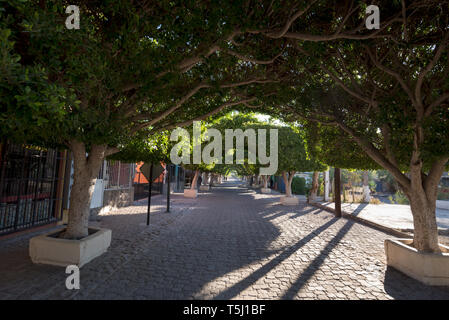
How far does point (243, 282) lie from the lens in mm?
3980

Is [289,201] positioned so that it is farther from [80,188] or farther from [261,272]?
[80,188]

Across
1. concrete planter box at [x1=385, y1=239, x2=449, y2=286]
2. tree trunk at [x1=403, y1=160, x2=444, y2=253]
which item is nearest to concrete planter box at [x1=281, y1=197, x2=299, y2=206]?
tree trunk at [x1=403, y1=160, x2=444, y2=253]

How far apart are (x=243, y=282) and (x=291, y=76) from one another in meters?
5.06

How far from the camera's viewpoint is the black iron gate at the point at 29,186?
633cm

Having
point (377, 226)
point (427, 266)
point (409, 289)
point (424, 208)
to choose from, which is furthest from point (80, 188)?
point (377, 226)

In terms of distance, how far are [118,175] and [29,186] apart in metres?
5.36

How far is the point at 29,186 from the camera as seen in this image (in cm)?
723

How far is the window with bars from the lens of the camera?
11.5 metres

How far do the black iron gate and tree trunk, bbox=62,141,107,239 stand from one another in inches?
116

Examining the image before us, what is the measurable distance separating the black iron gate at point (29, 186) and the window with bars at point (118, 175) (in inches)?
123

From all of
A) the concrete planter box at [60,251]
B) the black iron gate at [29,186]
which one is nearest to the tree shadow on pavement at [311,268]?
the concrete planter box at [60,251]

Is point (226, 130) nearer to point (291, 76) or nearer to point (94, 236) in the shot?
point (291, 76)

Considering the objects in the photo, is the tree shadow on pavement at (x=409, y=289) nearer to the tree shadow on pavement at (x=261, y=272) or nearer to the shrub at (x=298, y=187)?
the tree shadow on pavement at (x=261, y=272)

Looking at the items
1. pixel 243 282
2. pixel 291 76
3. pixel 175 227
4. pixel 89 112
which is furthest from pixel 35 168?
pixel 291 76
